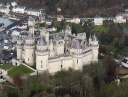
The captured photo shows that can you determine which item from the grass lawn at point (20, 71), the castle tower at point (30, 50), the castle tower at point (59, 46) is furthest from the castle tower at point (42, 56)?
the castle tower at point (59, 46)

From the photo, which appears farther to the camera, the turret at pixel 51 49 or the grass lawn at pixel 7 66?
the grass lawn at pixel 7 66

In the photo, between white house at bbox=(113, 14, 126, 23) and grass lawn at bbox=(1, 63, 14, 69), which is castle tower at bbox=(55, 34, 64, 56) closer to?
grass lawn at bbox=(1, 63, 14, 69)

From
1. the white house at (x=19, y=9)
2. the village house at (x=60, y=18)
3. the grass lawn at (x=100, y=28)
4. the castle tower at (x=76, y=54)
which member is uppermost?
the white house at (x=19, y=9)

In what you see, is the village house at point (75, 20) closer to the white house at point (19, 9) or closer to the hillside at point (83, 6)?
the hillside at point (83, 6)

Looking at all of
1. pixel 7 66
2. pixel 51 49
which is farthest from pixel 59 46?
pixel 7 66

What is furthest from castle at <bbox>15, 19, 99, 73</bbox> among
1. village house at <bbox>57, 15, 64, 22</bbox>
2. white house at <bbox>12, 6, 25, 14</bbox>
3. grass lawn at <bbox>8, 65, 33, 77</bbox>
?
white house at <bbox>12, 6, 25, 14</bbox>

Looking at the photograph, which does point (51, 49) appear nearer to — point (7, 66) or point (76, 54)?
point (76, 54)
